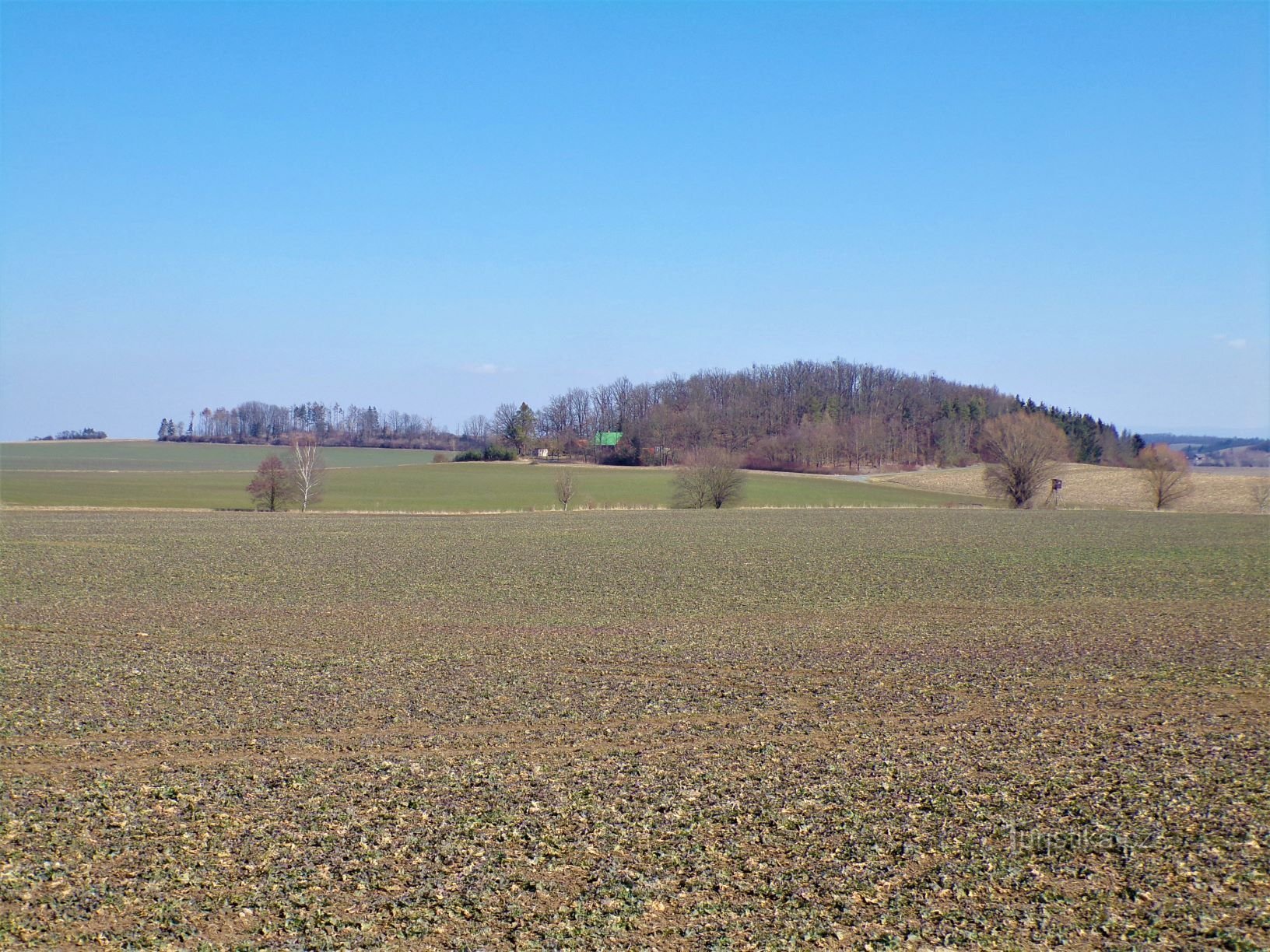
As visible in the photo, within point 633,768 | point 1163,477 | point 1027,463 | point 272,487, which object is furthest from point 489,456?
point 633,768

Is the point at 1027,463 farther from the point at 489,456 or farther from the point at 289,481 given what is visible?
the point at 489,456

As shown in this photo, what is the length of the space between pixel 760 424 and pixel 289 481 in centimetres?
8299

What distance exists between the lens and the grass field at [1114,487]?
2972 inches

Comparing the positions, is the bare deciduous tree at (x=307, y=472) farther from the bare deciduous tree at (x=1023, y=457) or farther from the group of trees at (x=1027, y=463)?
the bare deciduous tree at (x=1023, y=457)

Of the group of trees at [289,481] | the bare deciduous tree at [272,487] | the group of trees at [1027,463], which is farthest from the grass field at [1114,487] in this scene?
the bare deciduous tree at [272,487]

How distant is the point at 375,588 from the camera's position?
22516mm

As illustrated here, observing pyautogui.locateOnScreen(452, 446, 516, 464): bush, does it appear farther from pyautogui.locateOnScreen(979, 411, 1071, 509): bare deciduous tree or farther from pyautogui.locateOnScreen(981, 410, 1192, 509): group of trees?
pyautogui.locateOnScreen(979, 411, 1071, 509): bare deciduous tree

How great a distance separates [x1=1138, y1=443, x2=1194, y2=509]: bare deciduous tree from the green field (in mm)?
15363

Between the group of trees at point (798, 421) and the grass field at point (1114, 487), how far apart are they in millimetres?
14341

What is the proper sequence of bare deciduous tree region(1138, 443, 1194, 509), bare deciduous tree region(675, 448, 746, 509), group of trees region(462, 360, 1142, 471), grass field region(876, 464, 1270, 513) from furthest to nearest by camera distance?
group of trees region(462, 360, 1142, 471), grass field region(876, 464, 1270, 513), bare deciduous tree region(1138, 443, 1194, 509), bare deciduous tree region(675, 448, 746, 509)

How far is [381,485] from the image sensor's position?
85.1m

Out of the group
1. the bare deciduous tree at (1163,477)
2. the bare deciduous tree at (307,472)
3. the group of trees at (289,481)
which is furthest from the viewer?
the bare deciduous tree at (1163,477)

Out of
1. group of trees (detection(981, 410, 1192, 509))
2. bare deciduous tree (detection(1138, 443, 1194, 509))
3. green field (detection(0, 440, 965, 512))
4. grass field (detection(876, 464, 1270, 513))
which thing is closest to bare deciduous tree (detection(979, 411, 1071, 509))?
group of trees (detection(981, 410, 1192, 509))

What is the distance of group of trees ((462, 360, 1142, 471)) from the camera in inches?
4530
